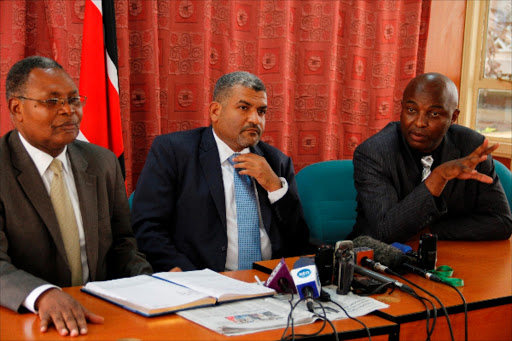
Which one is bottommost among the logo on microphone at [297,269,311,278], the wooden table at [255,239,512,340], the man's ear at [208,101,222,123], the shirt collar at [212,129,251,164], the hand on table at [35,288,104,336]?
the wooden table at [255,239,512,340]

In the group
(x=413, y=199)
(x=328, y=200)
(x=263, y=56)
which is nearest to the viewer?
(x=413, y=199)

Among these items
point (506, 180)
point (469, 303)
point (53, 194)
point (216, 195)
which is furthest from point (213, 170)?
point (506, 180)

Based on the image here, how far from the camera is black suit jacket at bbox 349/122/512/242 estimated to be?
267 centimetres

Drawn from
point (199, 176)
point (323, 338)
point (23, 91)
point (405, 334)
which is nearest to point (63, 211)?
point (23, 91)

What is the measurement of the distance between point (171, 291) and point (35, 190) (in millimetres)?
635

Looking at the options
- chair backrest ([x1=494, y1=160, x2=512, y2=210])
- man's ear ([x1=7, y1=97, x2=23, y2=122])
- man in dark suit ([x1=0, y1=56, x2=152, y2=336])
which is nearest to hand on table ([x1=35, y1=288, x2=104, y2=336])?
man in dark suit ([x1=0, y1=56, x2=152, y2=336])

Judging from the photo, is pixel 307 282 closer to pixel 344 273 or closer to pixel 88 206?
pixel 344 273

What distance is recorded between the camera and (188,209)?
106 inches

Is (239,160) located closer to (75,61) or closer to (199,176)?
(199,176)

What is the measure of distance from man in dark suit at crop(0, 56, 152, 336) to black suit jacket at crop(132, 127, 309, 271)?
0.73 feet

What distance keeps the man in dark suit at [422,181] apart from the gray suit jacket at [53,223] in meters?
1.15

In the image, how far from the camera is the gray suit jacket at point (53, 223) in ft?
6.65

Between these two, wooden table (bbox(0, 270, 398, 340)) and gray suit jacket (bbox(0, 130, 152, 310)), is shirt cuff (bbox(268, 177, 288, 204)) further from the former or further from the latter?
wooden table (bbox(0, 270, 398, 340))

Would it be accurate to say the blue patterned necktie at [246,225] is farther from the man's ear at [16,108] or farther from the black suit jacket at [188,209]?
the man's ear at [16,108]
